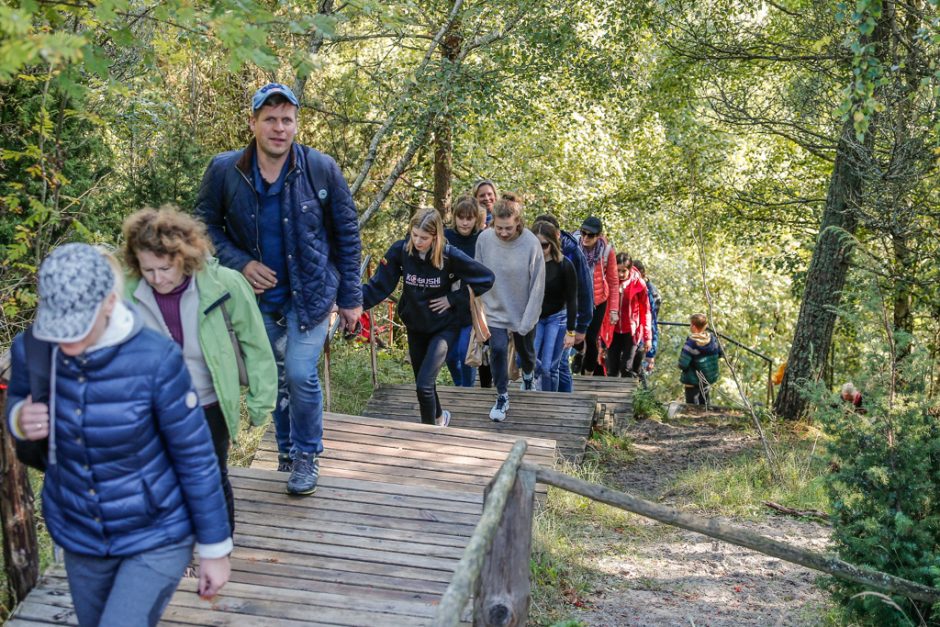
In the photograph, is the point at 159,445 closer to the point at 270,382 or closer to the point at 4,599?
the point at 270,382

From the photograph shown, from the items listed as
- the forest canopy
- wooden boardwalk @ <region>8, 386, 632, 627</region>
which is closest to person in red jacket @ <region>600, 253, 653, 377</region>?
the forest canopy

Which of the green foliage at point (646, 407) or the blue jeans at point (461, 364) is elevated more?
the blue jeans at point (461, 364)

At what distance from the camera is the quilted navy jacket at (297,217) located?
4695 millimetres

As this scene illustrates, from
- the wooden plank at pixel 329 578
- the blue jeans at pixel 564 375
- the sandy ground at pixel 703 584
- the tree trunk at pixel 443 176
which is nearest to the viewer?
the wooden plank at pixel 329 578

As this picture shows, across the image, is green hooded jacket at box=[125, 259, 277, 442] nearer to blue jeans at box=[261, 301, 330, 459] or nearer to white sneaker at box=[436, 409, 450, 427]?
blue jeans at box=[261, 301, 330, 459]

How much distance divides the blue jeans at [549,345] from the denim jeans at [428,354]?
1854 millimetres

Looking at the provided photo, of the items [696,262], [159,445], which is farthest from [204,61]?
[696,262]

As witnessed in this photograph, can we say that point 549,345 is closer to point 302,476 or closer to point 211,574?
point 302,476

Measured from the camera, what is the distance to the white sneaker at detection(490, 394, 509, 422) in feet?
27.7

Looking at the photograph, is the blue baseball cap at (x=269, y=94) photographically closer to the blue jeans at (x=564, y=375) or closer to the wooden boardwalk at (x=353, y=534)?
the wooden boardwalk at (x=353, y=534)

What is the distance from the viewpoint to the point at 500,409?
8469 millimetres

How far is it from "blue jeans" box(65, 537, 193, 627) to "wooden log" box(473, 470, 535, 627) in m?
1.31

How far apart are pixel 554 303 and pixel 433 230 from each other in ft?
7.34

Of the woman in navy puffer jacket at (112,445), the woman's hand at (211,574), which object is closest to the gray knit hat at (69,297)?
the woman in navy puffer jacket at (112,445)
